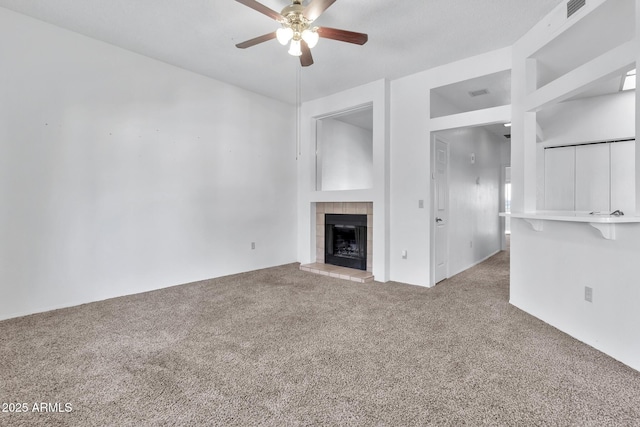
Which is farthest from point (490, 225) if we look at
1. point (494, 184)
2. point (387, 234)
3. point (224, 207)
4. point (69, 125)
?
point (69, 125)

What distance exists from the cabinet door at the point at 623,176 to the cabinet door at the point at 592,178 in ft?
0.18

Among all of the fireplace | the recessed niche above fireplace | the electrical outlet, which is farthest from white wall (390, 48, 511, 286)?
the electrical outlet

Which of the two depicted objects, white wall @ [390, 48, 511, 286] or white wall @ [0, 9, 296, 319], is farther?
white wall @ [390, 48, 511, 286]

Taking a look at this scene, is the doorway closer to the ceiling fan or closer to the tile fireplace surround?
the tile fireplace surround

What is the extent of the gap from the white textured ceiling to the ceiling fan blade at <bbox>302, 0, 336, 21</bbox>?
51 centimetres

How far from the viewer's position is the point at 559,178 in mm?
3941

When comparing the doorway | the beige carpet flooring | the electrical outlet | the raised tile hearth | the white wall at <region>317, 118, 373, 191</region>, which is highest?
the white wall at <region>317, 118, 373, 191</region>

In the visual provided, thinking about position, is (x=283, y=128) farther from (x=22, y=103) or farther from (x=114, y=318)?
(x=114, y=318)

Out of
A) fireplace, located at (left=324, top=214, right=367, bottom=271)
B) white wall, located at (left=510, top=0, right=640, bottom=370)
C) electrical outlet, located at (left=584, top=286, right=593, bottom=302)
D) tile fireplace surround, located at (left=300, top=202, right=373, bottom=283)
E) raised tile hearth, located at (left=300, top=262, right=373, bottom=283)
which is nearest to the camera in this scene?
white wall, located at (left=510, top=0, right=640, bottom=370)

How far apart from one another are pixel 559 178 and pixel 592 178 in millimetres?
323

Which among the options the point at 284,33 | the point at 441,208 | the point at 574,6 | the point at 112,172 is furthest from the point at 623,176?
the point at 112,172

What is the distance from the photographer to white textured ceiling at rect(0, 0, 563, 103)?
8.79 feet

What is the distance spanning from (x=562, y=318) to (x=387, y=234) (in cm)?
213

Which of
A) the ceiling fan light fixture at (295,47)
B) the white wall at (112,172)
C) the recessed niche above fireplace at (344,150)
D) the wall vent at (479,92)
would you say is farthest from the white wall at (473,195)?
the white wall at (112,172)
